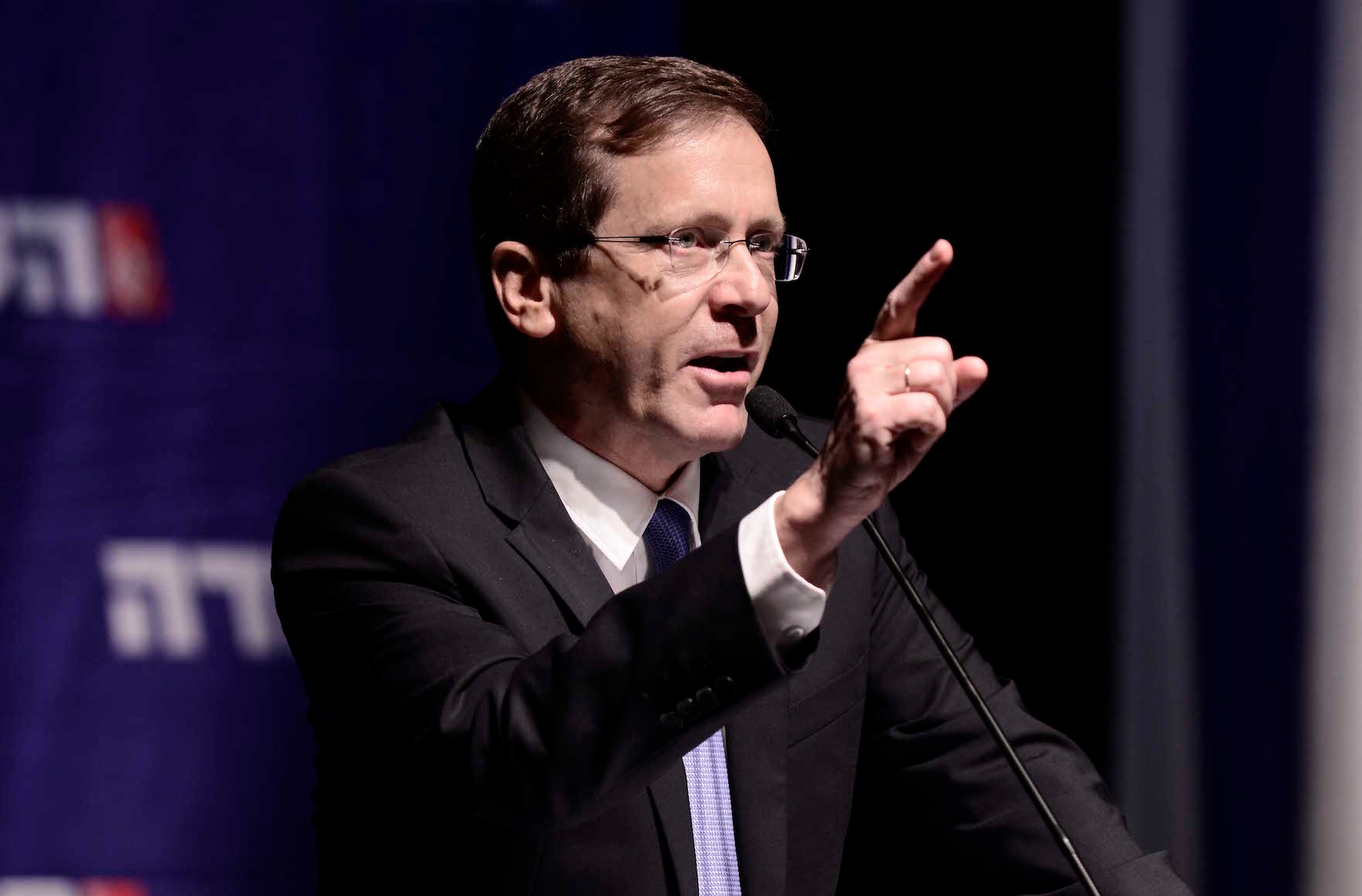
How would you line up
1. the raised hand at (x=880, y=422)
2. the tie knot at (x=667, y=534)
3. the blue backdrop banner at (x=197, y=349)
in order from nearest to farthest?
the raised hand at (x=880, y=422) < the tie knot at (x=667, y=534) < the blue backdrop banner at (x=197, y=349)

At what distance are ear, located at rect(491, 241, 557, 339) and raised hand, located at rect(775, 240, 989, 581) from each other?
0.64m

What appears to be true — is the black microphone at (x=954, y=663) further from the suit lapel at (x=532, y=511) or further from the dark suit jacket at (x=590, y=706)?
the suit lapel at (x=532, y=511)

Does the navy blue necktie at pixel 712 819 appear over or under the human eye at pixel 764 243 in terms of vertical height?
under

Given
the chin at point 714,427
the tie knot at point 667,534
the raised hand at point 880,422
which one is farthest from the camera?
the tie knot at point 667,534

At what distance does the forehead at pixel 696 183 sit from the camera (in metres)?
1.83

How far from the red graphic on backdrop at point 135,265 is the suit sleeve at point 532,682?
3.70ft

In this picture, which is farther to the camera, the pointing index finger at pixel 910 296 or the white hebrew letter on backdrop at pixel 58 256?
the white hebrew letter on backdrop at pixel 58 256

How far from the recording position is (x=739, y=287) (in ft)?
5.88

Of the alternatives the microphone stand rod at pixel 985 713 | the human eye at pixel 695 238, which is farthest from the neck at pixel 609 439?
the microphone stand rod at pixel 985 713

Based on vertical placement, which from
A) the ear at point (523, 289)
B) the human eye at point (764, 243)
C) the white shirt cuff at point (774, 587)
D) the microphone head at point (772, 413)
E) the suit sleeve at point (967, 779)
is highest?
the human eye at point (764, 243)

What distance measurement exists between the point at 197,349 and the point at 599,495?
3.34ft

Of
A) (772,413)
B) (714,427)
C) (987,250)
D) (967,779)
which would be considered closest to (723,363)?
(714,427)

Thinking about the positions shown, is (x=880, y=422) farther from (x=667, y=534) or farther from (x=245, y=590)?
(x=245, y=590)

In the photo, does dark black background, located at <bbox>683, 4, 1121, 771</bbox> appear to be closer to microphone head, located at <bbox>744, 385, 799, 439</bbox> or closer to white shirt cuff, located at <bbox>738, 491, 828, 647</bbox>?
microphone head, located at <bbox>744, 385, 799, 439</bbox>
